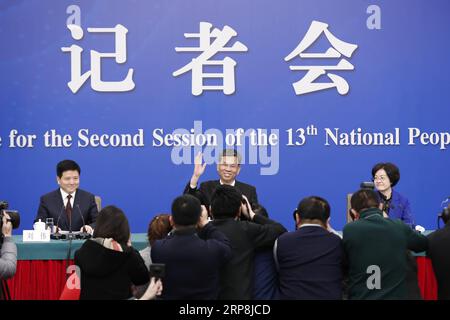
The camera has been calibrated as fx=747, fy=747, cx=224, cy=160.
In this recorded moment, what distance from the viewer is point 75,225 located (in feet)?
16.1

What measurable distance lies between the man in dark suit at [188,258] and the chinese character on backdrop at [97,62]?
3004 mm

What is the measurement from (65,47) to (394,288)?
3724 millimetres

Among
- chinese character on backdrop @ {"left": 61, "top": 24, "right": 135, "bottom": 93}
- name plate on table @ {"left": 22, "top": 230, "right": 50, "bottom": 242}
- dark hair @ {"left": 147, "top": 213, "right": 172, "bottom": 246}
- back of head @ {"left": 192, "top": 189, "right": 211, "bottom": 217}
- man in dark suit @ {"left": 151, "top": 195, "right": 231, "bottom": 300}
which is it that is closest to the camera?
man in dark suit @ {"left": 151, "top": 195, "right": 231, "bottom": 300}

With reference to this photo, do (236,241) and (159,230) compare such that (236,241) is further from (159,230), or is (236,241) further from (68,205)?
(68,205)

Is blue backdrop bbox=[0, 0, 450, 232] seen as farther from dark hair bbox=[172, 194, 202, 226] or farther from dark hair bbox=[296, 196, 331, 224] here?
dark hair bbox=[172, 194, 202, 226]

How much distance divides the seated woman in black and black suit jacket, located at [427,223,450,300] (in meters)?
1.35

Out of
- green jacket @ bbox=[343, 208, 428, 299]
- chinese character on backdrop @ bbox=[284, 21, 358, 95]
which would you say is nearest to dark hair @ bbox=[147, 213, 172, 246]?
green jacket @ bbox=[343, 208, 428, 299]

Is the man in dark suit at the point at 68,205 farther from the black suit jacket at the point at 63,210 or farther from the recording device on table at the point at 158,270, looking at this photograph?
the recording device on table at the point at 158,270

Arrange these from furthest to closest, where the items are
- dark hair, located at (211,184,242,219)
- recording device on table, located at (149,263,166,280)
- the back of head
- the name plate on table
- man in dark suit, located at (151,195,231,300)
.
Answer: the back of head < the name plate on table < dark hair, located at (211,184,242,219) < man in dark suit, located at (151,195,231,300) < recording device on table, located at (149,263,166,280)

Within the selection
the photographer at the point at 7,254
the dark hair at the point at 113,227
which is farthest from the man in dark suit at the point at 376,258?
the photographer at the point at 7,254

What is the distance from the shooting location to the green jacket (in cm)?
332

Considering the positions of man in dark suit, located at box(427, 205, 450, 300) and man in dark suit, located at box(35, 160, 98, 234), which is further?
man in dark suit, located at box(35, 160, 98, 234)
